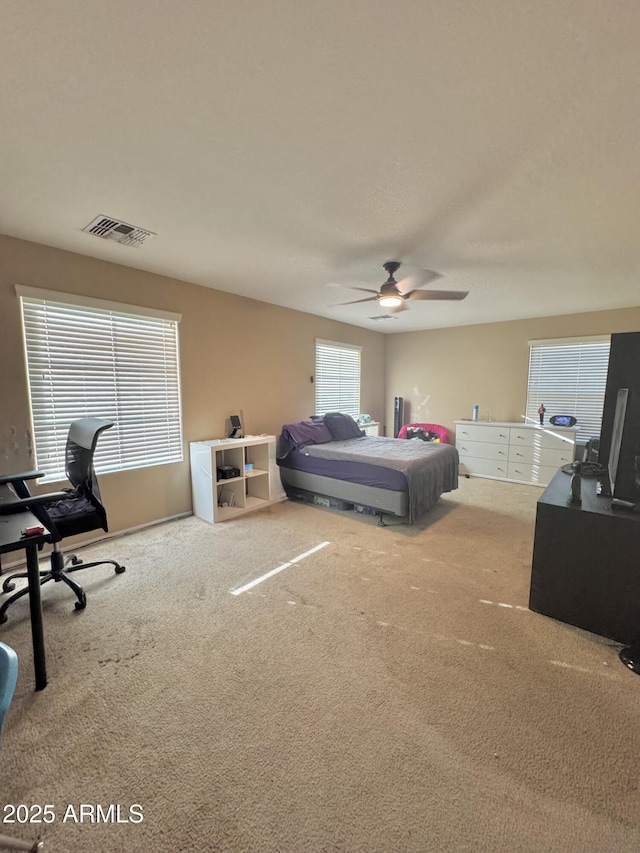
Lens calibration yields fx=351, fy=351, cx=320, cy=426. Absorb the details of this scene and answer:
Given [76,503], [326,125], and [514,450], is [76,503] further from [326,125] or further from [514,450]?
[514,450]

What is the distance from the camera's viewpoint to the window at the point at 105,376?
2.83 m

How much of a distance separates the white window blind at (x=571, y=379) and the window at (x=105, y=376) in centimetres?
508

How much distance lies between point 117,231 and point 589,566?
378 cm

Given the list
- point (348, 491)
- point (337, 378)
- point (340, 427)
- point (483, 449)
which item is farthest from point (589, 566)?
point (337, 378)

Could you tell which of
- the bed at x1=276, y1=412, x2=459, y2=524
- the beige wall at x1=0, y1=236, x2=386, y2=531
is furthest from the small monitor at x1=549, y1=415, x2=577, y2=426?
the beige wall at x1=0, y1=236, x2=386, y2=531

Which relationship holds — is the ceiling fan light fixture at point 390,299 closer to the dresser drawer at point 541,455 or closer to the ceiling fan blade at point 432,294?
the ceiling fan blade at point 432,294

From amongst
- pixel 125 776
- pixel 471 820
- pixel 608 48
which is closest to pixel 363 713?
pixel 471 820

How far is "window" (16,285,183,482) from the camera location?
2830 mm

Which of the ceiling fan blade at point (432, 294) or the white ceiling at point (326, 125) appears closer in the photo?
the white ceiling at point (326, 125)

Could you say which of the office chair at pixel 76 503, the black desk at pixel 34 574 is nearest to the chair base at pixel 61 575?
the office chair at pixel 76 503

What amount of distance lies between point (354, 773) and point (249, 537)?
2.20 meters

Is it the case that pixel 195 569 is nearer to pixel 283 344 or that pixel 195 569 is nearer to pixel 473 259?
pixel 283 344

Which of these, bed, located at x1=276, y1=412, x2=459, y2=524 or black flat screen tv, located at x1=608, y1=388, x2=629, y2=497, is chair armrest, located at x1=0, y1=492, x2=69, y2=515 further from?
black flat screen tv, located at x1=608, y1=388, x2=629, y2=497

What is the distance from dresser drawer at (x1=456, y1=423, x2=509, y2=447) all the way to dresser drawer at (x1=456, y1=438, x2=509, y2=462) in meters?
0.05
